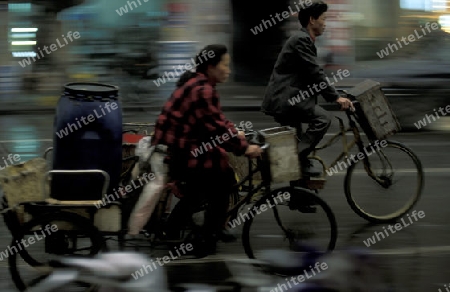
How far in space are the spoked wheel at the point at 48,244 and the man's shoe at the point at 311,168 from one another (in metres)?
1.97

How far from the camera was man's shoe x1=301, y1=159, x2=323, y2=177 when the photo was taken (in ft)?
23.7

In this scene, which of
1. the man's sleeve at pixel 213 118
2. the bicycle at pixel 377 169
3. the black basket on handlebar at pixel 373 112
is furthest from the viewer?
the bicycle at pixel 377 169

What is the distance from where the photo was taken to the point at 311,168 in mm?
7270

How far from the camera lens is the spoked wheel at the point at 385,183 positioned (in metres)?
7.73

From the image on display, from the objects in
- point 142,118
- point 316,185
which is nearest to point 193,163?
point 316,185

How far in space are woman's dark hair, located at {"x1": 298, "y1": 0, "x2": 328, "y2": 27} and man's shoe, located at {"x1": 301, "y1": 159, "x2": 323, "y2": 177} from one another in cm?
116

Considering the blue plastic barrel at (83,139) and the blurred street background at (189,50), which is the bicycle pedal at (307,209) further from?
the blurred street background at (189,50)

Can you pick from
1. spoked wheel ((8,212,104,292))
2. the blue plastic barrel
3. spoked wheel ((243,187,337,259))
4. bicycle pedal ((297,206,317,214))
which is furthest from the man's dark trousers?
spoked wheel ((8,212,104,292))

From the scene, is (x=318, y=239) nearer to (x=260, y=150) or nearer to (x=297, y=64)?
(x=260, y=150)

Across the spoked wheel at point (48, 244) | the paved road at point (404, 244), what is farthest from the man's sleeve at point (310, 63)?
the spoked wheel at point (48, 244)

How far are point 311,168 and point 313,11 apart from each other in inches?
51.6

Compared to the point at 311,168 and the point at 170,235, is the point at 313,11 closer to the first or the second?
the point at 311,168

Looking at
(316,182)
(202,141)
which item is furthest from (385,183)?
(202,141)

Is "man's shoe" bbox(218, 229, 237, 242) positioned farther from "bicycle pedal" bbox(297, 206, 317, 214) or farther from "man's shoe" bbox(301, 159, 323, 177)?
"man's shoe" bbox(301, 159, 323, 177)
